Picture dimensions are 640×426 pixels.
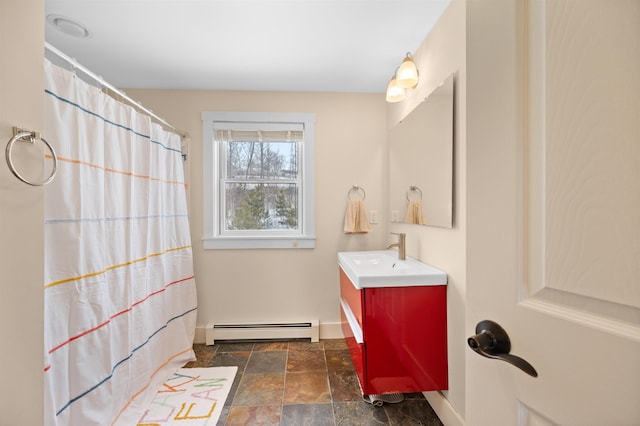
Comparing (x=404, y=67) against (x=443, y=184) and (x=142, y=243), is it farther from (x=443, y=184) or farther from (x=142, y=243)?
(x=142, y=243)

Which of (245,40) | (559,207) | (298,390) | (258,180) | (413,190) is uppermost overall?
(245,40)

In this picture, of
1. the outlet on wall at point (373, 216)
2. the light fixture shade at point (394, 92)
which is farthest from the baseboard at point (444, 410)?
the light fixture shade at point (394, 92)

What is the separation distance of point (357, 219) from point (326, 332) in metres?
1.07

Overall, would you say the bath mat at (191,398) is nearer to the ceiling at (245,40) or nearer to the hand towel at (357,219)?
the hand towel at (357,219)

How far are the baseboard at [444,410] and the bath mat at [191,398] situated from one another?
1268mm

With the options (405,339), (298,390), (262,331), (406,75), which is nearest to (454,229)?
(405,339)

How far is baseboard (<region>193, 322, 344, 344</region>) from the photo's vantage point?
2.44 meters

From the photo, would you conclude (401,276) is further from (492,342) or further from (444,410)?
(492,342)

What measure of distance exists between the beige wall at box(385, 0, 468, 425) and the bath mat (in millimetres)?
1320

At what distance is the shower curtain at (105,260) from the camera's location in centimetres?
117

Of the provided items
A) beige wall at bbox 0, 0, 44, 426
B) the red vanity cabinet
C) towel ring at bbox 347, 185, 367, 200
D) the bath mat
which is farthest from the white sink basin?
beige wall at bbox 0, 0, 44, 426

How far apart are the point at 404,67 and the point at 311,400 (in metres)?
2.16

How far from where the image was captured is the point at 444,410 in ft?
5.01

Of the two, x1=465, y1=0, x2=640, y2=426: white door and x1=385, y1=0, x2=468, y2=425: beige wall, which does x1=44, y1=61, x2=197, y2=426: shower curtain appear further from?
x1=385, y1=0, x2=468, y2=425: beige wall
